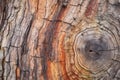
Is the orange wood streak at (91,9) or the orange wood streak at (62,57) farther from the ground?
the orange wood streak at (91,9)

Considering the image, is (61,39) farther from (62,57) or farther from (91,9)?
(91,9)

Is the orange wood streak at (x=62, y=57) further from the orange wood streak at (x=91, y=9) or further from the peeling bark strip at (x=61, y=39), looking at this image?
the orange wood streak at (x=91, y=9)

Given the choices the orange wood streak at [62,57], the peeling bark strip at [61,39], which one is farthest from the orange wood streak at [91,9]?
the orange wood streak at [62,57]

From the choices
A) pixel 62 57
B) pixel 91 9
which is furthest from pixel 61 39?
pixel 91 9

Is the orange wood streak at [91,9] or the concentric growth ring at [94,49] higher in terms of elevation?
the orange wood streak at [91,9]

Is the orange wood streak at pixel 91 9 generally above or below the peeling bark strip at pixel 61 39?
above

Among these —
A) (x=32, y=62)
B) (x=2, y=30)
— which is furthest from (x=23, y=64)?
(x=2, y=30)

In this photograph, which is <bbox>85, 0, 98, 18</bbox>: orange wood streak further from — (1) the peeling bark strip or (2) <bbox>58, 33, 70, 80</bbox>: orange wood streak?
(2) <bbox>58, 33, 70, 80</bbox>: orange wood streak
